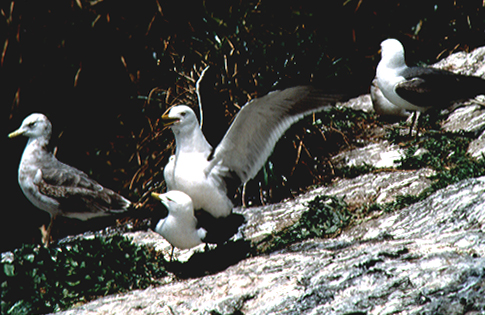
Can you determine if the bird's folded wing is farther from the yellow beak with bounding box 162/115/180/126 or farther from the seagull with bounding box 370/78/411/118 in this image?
the seagull with bounding box 370/78/411/118

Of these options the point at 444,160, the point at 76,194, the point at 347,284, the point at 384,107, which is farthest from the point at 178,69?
the point at 347,284

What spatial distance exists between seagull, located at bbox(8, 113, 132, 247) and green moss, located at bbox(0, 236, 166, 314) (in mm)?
935

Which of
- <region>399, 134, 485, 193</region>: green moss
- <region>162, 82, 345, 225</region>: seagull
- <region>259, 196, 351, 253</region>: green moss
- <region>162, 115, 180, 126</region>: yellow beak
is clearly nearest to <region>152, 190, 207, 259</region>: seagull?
<region>162, 82, 345, 225</region>: seagull

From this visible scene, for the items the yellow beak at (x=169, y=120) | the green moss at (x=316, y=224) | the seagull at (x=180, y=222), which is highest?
the yellow beak at (x=169, y=120)

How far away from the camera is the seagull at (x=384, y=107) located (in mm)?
6836

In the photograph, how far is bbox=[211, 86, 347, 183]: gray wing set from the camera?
4012 millimetres

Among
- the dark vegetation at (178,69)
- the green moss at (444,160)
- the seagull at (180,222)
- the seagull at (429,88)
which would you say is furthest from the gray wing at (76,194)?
the seagull at (429,88)

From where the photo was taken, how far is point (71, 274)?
3.99 m

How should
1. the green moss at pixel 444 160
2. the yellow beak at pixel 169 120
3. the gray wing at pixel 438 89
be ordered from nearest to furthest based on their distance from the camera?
1. the yellow beak at pixel 169 120
2. the green moss at pixel 444 160
3. the gray wing at pixel 438 89

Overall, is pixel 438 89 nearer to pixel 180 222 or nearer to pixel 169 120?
pixel 169 120

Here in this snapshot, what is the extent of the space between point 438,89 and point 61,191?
11.5 ft

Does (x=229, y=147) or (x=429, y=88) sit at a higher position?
(x=429, y=88)

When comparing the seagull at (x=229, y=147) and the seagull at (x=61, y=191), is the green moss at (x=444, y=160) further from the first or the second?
the seagull at (x=61, y=191)

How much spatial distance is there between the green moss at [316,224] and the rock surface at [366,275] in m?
0.15
